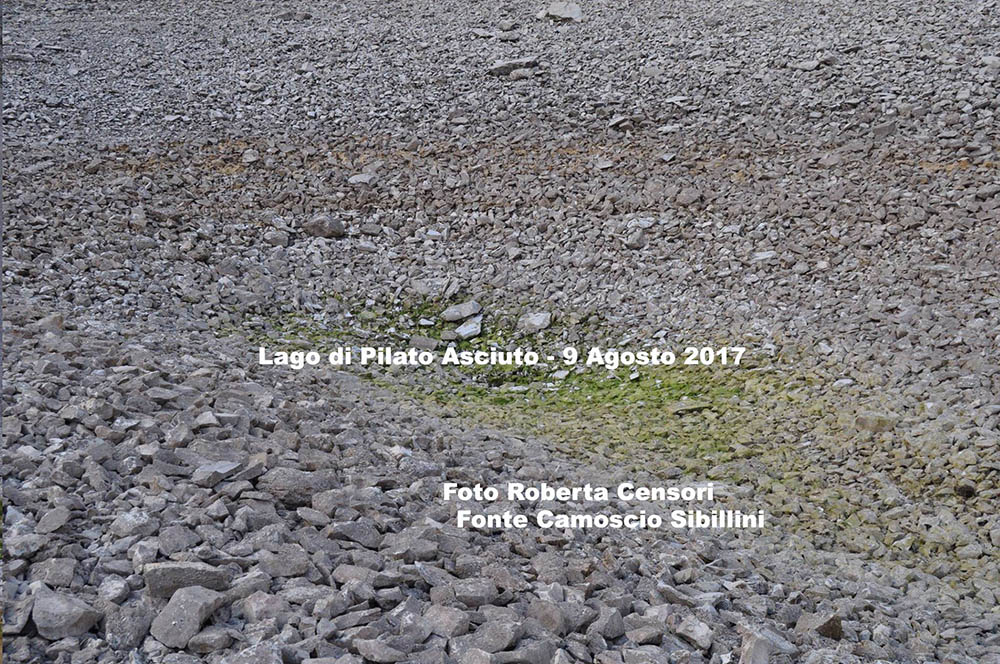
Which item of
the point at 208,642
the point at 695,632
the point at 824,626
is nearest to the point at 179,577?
the point at 208,642

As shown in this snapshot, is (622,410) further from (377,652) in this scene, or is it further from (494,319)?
(377,652)

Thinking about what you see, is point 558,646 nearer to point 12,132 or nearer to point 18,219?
point 18,219

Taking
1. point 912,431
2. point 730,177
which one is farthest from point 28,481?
point 730,177

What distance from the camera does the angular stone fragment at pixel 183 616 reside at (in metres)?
3.42

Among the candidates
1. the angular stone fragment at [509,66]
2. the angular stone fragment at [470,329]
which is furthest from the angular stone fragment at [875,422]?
the angular stone fragment at [509,66]

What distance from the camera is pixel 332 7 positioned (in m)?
17.6

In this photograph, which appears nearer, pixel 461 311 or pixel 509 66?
pixel 461 311

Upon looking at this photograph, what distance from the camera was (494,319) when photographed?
9.55 meters

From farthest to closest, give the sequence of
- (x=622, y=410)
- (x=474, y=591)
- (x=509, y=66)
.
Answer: (x=509, y=66), (x=622, y=410), (x=474, y=591)

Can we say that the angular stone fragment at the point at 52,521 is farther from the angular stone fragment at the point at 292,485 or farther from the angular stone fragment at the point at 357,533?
the angular stone fragment at the point at 357,533

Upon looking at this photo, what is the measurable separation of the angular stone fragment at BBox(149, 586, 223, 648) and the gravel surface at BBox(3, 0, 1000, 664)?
0.01 meters

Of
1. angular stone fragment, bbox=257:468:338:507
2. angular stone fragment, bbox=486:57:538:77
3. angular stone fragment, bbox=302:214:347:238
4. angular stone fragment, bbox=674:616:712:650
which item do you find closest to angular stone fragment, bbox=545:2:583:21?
angular stone fragment, bbox=486:57:538:77

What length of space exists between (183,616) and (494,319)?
6349mm

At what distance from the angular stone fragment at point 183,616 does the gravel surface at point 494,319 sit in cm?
1
